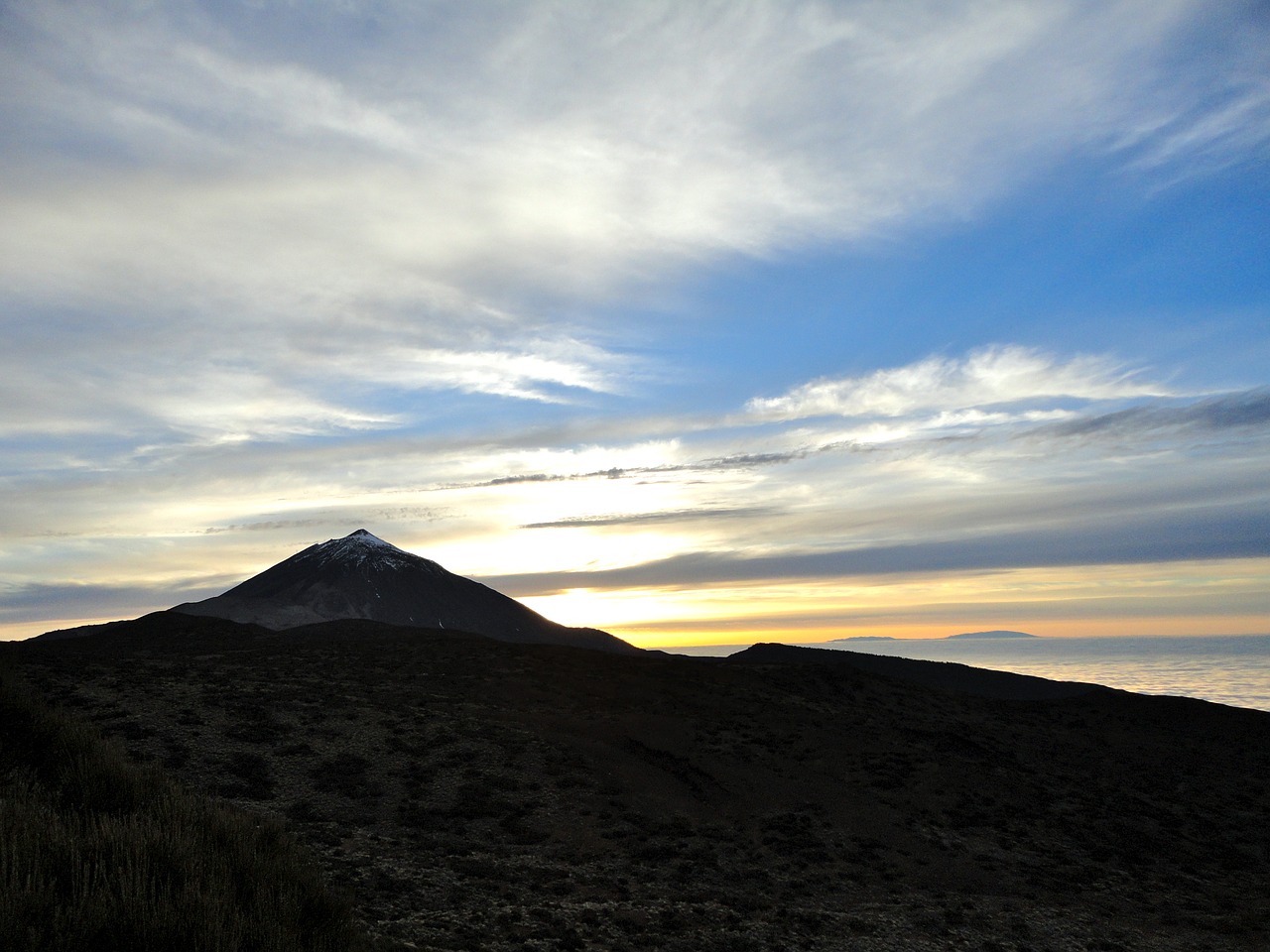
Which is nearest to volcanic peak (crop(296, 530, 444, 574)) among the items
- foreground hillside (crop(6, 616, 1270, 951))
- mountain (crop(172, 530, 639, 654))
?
mountain (crop(172, 530, 639, 654))

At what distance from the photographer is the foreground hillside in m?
17.6

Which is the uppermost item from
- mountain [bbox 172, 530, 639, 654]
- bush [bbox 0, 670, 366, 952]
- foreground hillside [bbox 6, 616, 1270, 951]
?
mountain [bbox 172, 530, 639, 654]

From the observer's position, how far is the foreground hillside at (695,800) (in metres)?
17.6

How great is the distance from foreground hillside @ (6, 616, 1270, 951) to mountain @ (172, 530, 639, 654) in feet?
232

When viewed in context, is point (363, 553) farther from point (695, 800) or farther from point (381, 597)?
point (695, 800)

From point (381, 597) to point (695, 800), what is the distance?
335 ft

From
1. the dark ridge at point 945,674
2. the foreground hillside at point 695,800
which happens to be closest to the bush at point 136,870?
the foreground hillside at point 695,800

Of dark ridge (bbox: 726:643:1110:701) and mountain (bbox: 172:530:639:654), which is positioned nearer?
dark ridge (bbox: 726:643:1110:701)

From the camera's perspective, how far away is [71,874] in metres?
7.13

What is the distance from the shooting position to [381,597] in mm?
120250

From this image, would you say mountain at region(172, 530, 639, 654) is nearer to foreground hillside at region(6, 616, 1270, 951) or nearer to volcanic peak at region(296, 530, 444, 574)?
volcanic peak at region(296, 530, 444, 574)

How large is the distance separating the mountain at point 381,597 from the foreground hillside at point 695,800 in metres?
70.7

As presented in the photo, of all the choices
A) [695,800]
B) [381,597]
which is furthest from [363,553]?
[695,800]

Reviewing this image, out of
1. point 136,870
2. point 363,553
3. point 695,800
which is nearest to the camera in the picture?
point 136,870
